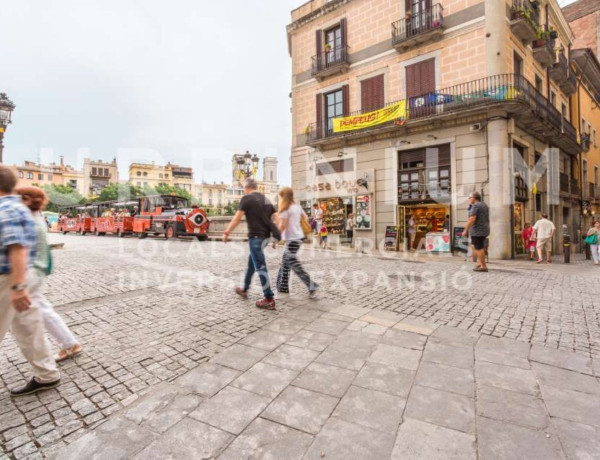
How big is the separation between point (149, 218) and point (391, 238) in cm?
1469

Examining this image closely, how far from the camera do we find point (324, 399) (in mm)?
2393

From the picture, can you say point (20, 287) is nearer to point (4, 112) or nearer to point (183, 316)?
point (183, 316)

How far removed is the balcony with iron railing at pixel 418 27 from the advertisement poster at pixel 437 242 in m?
8.86

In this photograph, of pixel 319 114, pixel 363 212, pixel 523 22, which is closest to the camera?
pixel 523 22

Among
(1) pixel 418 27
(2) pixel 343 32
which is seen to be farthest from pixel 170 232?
(1) pixel 418 27

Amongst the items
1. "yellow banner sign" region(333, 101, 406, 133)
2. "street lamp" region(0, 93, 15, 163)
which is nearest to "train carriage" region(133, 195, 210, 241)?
"street lamp" region(0, 93, 15, 163)

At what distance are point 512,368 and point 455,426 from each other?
1231 mm

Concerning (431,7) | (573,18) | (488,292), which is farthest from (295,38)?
(573,18)

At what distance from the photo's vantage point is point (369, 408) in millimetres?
2287

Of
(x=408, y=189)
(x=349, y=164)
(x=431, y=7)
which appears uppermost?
(x=431, y=7)

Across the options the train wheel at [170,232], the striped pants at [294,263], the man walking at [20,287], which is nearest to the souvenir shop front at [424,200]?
the striped pants at [294,263]

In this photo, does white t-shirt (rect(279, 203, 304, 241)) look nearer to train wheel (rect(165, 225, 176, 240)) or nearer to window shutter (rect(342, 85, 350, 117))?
window shutter (rect(342, 85, 350, 117))

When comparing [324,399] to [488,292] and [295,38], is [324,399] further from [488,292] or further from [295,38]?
[295,38]

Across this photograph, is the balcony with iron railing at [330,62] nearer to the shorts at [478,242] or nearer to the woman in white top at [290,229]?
the shorts at [478,242]
